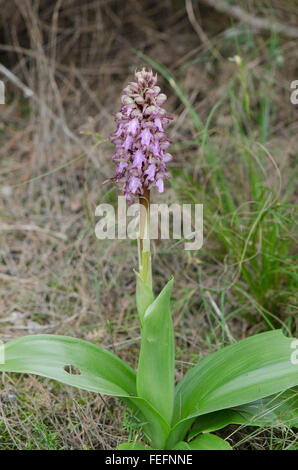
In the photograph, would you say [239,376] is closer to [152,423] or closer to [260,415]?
[260,415]

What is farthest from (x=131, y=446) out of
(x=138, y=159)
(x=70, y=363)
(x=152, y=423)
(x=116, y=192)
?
(x=116, y=192)

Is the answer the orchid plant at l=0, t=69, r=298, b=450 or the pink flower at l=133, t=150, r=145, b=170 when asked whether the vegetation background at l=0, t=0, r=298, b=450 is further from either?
the pink flower at l=133, t=150, r=145, b=170

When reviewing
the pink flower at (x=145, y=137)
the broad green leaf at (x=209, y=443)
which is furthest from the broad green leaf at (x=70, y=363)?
the pink flower at (x=145, y=137)

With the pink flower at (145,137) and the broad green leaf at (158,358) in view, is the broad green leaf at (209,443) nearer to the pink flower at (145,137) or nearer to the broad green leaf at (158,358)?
the broad green leaf at (158,358)

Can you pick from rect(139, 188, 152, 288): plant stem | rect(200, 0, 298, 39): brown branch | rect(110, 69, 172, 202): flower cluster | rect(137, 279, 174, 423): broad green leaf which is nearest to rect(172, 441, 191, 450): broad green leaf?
rect(137, 279, 174, 423): broad green leaf

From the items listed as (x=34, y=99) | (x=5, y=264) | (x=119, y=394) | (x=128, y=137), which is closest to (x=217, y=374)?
(x=119, y=394)

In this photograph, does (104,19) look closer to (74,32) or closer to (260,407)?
(74,32)
